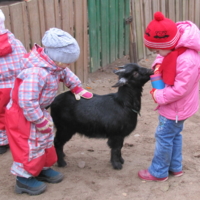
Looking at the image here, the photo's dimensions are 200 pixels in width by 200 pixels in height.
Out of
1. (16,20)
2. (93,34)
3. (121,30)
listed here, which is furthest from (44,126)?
(121,30)

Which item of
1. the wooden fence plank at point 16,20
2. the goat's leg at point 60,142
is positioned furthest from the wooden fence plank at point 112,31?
the goat's leg at point 60,142

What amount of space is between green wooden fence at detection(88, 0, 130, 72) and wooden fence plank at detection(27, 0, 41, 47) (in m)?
1.59

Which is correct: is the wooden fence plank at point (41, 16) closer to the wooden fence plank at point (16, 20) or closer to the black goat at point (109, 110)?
the wooden fence plank at point (16, 20)

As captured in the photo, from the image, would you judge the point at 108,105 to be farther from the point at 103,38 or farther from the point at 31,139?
the point at 103,38

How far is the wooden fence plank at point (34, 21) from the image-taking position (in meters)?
5.94

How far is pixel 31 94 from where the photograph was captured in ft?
11.3

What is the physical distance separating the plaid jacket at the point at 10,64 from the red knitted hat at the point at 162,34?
1.92m

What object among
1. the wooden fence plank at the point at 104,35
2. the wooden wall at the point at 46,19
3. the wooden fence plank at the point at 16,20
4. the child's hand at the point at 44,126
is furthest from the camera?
the wooden fence plank at the point at 104,35

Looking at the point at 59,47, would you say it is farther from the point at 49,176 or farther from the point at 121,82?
the point at 49,176

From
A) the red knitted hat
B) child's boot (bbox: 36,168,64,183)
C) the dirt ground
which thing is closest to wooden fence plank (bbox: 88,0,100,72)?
the dirt ground

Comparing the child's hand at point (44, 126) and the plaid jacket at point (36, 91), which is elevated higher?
the plaid jacket at point (36, 91)

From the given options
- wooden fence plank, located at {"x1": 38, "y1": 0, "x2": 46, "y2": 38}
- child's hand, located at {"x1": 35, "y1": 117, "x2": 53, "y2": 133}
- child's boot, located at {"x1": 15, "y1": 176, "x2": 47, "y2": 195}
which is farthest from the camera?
wooden fence plank, located at {"x1": 38, "y1": 0, "x2": 46, "y2": 38}

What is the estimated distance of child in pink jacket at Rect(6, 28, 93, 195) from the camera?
3.47m

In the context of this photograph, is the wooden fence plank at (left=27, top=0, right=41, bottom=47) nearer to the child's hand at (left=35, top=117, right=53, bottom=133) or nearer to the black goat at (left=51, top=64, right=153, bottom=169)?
the black goat at (left=51, top=64, right=153, bottom=169)
